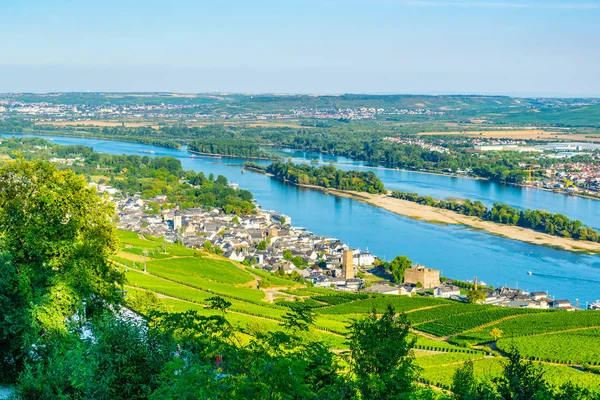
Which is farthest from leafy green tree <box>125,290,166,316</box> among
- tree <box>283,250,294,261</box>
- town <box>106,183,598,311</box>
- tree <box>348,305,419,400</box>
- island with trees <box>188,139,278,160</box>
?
island with trees <box>188,139,278,160</box>

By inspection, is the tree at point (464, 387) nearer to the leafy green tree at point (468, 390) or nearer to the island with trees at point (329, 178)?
the leafy green tree at point (468, 390)

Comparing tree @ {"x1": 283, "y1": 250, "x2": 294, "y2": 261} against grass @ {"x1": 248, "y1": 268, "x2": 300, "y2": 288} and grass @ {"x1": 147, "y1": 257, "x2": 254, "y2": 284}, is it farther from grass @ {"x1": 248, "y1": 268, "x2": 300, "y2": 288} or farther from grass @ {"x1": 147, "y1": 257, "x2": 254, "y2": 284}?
grass @ {"x1": 147, "y1": 257, "x2": 254, "y2": 284}

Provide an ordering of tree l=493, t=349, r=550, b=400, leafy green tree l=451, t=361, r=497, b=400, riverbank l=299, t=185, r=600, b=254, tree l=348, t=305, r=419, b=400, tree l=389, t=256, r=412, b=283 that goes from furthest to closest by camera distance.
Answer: riverbank l=299, t=185, r=600, b=254
tree l=389, t=256, r=412, b=283
tree l=493, t=349, r=550, b=400
leafy green tree l=451, t=361, r=497, b=400
tree l=348, t=305, r=419, b=400

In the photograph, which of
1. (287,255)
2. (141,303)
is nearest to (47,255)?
(141,303)

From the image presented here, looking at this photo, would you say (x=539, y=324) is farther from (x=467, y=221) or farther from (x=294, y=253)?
(x=467, y=221)

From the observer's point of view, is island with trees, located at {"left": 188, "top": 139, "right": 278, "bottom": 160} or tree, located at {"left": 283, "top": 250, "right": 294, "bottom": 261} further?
island with trees, located at {"left": 188, "top": 139, "right": 278, "bottom": 160}

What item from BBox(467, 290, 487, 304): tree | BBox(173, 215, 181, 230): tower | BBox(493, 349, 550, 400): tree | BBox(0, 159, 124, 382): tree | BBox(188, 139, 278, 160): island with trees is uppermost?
BBox(0, 159, 124, 382): tree

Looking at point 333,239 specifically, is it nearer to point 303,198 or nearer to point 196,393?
point 303,198
